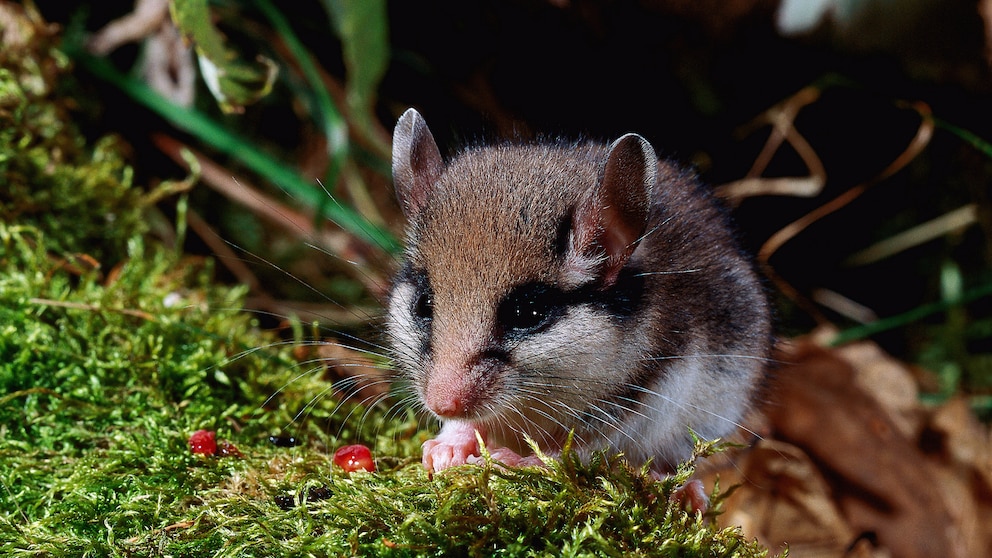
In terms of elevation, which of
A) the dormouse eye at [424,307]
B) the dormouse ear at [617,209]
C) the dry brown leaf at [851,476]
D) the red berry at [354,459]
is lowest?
the dry brown leaf at [851,476]

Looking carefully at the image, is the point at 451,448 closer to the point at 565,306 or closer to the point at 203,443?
the point at 565,306

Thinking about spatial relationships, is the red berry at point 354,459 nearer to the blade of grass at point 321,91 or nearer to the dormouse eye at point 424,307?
the dormouse eye at point 424,307

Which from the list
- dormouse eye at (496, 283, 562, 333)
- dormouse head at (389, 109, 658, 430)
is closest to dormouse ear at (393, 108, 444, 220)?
dormouse head at (389, 109, 658, 430)

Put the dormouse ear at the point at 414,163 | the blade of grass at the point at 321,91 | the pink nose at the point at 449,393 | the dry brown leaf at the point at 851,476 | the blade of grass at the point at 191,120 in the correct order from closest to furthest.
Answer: the pink nose at the point at 449,393, the dormouse ear at the point at 414,163, the dry brown leaf at the point at 851,476, the blade of grass at the point at 321,91, the blade of grass at the point at 191,120

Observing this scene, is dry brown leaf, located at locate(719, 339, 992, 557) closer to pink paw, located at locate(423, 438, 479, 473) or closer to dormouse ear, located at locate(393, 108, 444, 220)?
pink paw, located at locate(423, 438, 479, 473)

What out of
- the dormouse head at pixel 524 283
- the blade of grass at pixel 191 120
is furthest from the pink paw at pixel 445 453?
the blade of grass at pixel 191 120

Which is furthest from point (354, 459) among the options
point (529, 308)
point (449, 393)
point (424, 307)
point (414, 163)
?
point (414, 163)

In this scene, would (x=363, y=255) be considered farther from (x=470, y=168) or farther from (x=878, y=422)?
(x=878, y=422)
